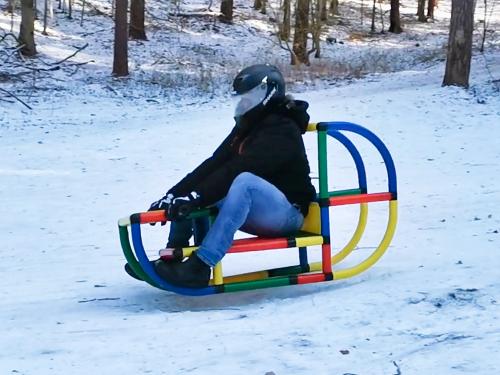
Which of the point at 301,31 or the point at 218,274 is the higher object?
the point at 301,31

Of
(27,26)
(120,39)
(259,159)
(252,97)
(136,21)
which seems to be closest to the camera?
(259,159)

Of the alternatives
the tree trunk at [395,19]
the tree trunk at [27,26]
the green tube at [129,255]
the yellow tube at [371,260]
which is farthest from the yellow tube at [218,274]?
the tree trunk at [395,19]

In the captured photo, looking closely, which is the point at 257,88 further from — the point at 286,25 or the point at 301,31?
the point at 286,25

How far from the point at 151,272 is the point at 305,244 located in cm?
86

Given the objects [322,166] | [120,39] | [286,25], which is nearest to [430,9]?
[286,25]

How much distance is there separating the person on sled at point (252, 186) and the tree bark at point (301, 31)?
20.1m

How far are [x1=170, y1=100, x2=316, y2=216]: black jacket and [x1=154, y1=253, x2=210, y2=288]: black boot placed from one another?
0.33 m

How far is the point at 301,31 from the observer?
24844 mm

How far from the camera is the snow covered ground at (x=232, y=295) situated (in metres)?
3.54

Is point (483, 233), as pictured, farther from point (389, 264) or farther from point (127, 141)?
point (127, 141)

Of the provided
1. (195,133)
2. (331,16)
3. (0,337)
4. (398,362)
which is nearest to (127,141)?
(195,133)

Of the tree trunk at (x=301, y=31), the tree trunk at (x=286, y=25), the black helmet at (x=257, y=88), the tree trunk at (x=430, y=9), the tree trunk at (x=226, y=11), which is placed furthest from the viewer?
the tree trunk at (x=430, y=9)

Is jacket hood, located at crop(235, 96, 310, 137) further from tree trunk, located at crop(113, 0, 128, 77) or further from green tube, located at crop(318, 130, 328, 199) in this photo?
tree trunk, located at crop(113, 0, 128, 77)

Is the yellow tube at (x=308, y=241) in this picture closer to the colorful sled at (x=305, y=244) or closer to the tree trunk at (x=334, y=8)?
the colorful sled at (x=305, y=244)
